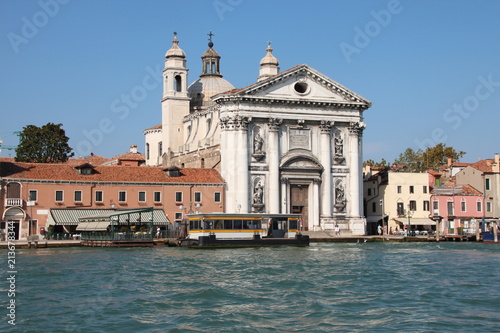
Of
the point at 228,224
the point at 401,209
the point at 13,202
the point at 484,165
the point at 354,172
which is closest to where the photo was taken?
the point at 228,224

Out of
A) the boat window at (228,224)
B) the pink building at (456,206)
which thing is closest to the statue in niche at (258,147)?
the boat window at (228,224)

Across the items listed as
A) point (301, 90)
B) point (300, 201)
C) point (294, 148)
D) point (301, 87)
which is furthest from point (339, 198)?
point (301, 87)

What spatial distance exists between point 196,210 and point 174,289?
91.5 feet

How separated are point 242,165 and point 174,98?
13642 millimetres

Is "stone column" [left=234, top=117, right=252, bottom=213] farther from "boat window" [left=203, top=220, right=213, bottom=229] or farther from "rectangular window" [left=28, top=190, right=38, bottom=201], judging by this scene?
"rectangular window" [left=28, top=190, right=38, bottom=201]

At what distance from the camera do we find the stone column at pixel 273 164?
54062mm

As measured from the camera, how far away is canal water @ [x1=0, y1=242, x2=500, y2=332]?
19.4 m

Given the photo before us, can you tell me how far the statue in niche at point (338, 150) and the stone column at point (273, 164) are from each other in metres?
4.38

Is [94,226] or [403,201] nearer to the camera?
[94,226]

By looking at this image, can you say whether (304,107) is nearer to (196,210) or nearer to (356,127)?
(356,127)

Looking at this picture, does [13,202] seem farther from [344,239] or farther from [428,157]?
[428,157]

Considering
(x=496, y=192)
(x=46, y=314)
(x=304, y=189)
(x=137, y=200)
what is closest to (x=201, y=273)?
(x=46, y=314)

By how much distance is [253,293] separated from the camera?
24094mm

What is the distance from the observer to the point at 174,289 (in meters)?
24.8
